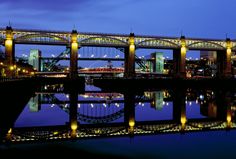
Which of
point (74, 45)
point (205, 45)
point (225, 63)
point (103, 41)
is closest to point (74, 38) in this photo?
point (74, 45)

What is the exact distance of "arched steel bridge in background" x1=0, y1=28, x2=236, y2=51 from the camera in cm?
9015

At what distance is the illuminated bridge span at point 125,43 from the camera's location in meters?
89.4

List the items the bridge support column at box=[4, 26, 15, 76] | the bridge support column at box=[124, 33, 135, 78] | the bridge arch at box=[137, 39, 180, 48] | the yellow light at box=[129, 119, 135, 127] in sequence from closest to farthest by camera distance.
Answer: the yellow light at box=[129, 119, 135, 127]
the bridge support column at box=[4, 26, 15, 76]
the bridge support column at box=[124, 33, 135, 78]
the bridge arch at box=[137, 39, 180, 48]

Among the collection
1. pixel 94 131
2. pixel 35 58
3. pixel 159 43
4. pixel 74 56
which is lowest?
pixel 94 131

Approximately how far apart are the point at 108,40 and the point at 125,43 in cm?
443

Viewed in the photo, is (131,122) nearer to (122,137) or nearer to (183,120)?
(183,120)

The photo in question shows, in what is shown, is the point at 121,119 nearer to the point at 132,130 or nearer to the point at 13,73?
the point at 132,130

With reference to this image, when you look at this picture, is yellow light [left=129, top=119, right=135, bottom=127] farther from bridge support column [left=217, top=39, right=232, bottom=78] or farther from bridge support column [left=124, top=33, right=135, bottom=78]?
bridge support column [left=217, top=39, right=232, bottom=78]

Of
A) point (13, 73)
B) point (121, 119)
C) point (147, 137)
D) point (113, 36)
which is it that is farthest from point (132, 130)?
point (113, 36)

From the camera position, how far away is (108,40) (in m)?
96.9

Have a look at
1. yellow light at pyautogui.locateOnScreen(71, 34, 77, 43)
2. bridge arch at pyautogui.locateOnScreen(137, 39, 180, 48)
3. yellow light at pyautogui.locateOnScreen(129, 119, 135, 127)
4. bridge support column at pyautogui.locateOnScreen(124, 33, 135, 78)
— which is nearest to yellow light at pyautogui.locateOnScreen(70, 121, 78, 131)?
yellow light at pyautogui.locateOnScreen(129, 119, 135, 127)

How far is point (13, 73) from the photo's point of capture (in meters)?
87.1

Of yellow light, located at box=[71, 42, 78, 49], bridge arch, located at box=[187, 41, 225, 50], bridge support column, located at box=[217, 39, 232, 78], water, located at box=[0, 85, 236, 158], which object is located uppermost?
bridge arch, located at box=[187, 41, 225, 50]

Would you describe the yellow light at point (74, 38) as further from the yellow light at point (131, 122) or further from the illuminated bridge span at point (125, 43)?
the yellow light at point (131, 122)
